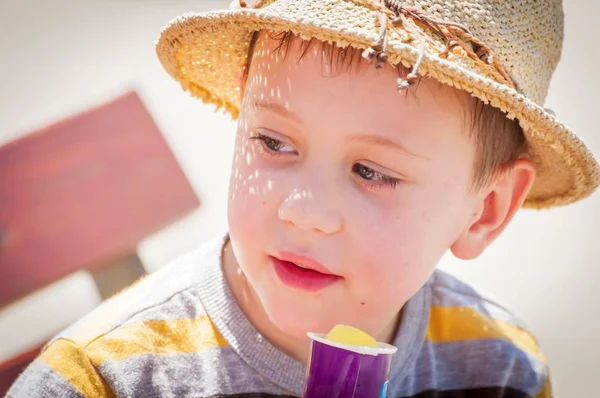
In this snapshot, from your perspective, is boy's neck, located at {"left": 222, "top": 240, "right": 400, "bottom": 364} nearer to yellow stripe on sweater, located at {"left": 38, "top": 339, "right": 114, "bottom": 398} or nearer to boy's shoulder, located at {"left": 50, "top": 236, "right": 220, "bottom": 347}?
boy's shoulder, located at {"left": 50, "top": 236, "right": 220, "bottom": 347}

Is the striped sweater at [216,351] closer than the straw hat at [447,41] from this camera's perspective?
No

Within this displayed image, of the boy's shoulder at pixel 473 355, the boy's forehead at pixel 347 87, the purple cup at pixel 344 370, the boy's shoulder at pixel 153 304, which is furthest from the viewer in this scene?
the boy's shoulder at pixel 473 355

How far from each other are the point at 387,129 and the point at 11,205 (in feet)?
2.43

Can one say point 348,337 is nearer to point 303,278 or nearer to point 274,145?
point 303,278

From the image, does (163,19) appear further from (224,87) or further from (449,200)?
(449,200)

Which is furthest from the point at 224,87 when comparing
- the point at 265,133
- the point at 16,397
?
the point at 16,397

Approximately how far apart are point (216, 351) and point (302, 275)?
20 cm

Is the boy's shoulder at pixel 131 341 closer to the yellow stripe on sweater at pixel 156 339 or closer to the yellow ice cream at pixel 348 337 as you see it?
the yellow stripe on sweater at pixel 156 339

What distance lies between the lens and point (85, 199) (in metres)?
1.28

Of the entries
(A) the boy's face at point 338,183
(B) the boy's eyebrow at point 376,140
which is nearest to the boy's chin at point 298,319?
(A) the boy's face at point 338,183

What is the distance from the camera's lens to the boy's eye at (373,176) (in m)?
0.80

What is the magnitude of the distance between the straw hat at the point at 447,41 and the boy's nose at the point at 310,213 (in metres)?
0.15

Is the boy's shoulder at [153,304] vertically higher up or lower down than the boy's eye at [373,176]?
lower down

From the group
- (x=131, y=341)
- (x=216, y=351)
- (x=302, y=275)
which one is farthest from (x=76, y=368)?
(x=302, y=275)
